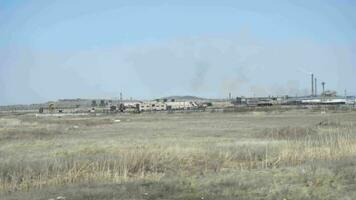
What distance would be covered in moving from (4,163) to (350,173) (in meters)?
14.7

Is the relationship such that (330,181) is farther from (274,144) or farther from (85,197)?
(274,144)

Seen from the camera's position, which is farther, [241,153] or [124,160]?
[241,153]

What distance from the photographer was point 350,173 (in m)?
19.0

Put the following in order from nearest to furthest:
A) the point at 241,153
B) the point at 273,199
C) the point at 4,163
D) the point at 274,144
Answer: the point at 273,199
the point at 4,163
the point at 241,153
the point at 274,144

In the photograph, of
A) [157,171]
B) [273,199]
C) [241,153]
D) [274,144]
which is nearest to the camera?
[273,199]

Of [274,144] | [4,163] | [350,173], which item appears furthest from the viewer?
[274,144]

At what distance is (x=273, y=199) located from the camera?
621 inches

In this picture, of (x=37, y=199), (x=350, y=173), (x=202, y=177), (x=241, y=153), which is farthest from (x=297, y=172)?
(x=241, y=153)

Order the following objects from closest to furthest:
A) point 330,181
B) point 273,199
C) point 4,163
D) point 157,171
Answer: point 273,199
point 330,181
point 157,171
point 4,163

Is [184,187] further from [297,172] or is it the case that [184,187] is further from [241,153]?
[241,153]

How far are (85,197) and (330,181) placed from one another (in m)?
6.73

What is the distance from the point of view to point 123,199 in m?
16.0

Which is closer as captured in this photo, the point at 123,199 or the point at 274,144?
the point at 123,199

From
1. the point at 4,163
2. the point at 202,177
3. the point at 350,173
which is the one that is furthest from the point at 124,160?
the point at 350,173
